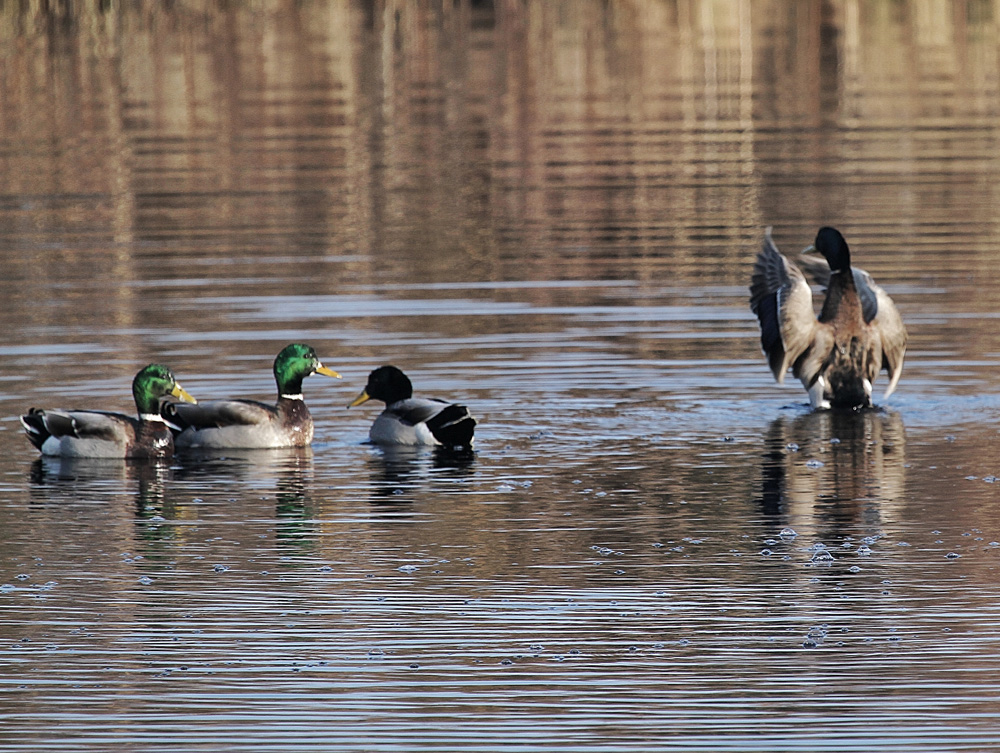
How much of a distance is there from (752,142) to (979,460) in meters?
17.2

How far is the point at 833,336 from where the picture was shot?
14.4m

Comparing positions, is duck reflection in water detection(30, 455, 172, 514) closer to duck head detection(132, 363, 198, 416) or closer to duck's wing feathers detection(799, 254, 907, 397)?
duck head detection(132, 363, 198, 416)

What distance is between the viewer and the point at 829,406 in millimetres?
14586

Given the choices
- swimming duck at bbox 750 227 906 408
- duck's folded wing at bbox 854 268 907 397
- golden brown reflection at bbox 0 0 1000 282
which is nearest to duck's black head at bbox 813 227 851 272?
swimming duck at bbox 750 227 906 408

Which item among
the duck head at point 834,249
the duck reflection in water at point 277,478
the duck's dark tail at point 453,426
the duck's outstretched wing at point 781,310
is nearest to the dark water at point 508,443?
the duck reflection in water at point 277,478

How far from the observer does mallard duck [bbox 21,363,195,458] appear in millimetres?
13055

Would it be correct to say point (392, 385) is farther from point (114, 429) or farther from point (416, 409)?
point (114, 429)

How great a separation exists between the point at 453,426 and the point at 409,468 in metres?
0.43

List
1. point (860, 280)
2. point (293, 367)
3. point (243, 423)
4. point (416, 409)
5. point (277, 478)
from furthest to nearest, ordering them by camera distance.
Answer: point (860, 280) < point (293, 367) < point (243, 423) < point (416, 409) < point (277, 478)

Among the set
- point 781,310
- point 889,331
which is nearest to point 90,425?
point 781,310

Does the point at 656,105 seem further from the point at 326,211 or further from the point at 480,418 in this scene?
the point at 480,418

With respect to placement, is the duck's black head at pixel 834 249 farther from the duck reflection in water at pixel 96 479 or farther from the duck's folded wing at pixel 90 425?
the duck's folded wing at pixel 90 425

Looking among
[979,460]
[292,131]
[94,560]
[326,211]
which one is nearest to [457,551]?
[94,560]

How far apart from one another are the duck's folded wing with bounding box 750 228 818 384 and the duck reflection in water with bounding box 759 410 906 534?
49 centimetres
